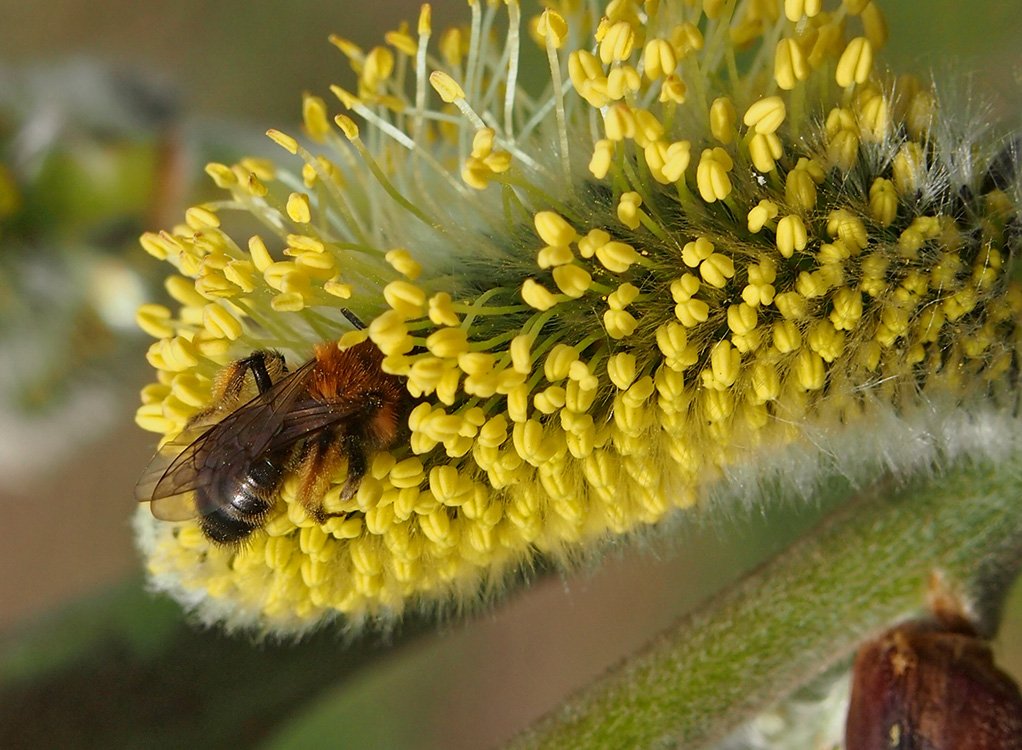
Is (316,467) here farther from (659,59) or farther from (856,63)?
(856,63)

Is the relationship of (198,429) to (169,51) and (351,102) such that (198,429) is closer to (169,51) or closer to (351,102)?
(351,102)

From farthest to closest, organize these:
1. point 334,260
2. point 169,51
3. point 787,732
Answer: point 169,51
point 787,732
point 334,260

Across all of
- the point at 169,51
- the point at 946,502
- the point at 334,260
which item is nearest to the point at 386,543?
the point at 334,260

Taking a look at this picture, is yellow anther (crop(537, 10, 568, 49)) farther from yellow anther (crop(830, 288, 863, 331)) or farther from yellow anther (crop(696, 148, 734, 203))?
yellow anther (crop(830, 288, 863, 331))

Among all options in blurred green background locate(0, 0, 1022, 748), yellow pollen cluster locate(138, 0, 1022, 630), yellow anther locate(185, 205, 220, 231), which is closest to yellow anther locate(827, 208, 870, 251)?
yellow pollen cluster locate(138, 0, 1022, 630)

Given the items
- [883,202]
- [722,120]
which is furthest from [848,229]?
[722,120]

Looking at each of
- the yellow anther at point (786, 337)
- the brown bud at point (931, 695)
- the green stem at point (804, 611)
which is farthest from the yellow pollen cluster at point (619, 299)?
the brown bud at point (931, 695)
